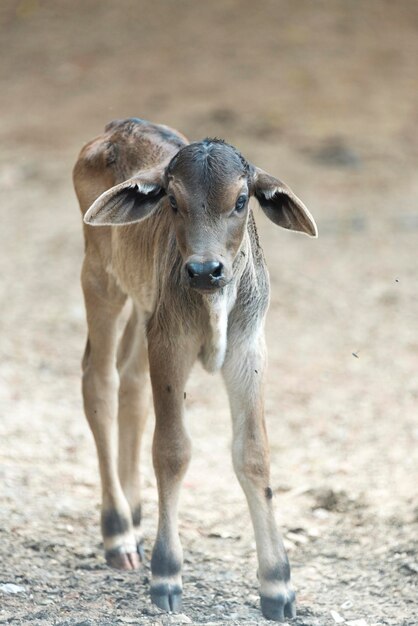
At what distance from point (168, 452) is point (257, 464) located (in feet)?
1.50

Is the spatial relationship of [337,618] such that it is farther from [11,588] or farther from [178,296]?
[178,296]

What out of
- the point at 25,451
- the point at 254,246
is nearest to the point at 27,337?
the point at 25,451

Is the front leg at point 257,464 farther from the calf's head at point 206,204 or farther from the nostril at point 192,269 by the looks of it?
the nostril at point 192,269

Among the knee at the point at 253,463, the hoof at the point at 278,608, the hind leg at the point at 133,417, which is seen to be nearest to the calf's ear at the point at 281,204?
the knee at the point at 253,463

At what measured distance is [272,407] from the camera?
942 centimetres

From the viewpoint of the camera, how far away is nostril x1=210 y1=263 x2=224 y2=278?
530cm

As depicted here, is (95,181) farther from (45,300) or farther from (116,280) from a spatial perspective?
A: (45,300)

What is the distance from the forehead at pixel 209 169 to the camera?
552 cm

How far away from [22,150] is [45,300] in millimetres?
4240

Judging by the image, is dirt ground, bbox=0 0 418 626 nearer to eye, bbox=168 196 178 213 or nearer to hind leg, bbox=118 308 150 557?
hind leg, bbox=118 308 150 557

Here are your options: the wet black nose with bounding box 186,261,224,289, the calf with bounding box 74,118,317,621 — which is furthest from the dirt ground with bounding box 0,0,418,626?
the wet black nose with bounding box 186,261,224,289

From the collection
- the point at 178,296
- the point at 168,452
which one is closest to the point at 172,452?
the point at 168,452

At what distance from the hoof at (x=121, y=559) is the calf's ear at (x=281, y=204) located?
86.6 inches

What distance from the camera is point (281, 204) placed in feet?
19.3
